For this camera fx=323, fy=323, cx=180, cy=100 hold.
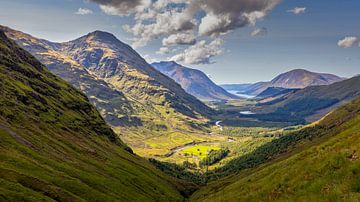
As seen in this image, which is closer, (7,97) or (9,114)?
(9,114)

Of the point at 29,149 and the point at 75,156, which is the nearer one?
the point at 29,149

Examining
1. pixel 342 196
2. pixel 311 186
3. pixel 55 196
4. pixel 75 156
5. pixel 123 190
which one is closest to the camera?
pixel 342 196

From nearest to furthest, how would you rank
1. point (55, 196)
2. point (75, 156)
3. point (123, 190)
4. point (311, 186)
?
point (311, 186) < point (55, 196) < point (123, 190) < point (75, 156)

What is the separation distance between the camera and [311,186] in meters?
35.4

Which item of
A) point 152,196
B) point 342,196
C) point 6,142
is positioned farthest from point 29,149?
point 342,196

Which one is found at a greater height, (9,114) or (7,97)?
(7,97)

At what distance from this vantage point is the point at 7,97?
644 feet

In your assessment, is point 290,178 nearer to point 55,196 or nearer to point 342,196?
point 342,196

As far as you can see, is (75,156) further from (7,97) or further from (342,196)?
(342,196)

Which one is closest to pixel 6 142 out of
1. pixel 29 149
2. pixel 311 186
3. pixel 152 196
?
pixel 29 149

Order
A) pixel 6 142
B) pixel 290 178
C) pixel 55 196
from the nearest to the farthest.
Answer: pixel 290 178, pixel 55 196, pixel 6 142

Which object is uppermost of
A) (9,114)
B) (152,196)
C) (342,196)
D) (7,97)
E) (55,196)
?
(7,97)

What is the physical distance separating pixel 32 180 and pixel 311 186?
6887 cm

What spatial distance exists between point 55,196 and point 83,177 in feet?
143
